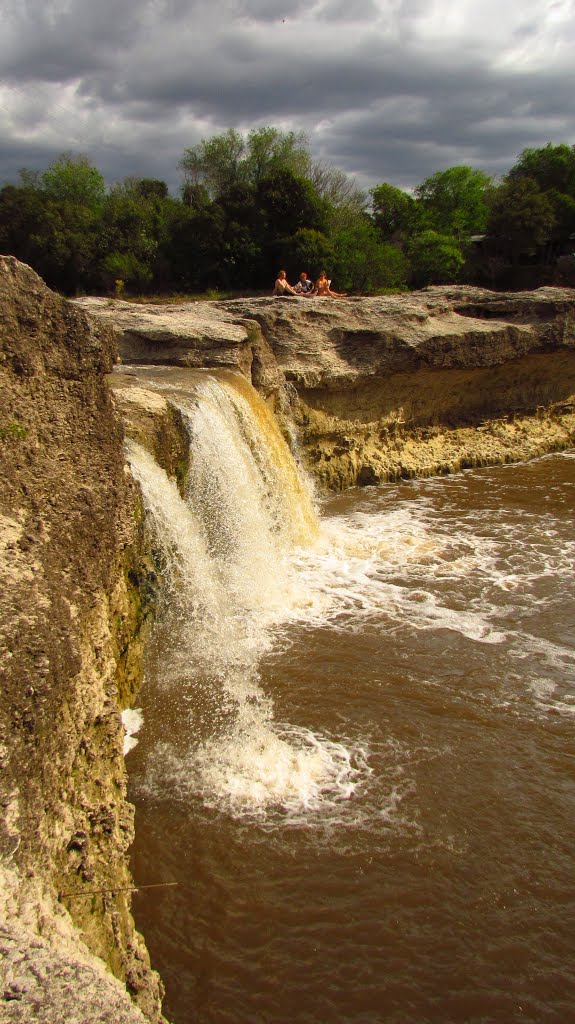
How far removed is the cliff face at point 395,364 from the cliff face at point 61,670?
5221 mm

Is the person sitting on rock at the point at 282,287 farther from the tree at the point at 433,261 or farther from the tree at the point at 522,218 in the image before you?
the tree at the point at 522,218

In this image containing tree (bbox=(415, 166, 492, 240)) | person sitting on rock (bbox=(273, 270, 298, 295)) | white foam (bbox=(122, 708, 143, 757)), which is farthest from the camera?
tree (bbox=(415, 166, 492, 240))

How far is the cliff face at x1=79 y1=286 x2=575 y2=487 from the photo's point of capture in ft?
30.2

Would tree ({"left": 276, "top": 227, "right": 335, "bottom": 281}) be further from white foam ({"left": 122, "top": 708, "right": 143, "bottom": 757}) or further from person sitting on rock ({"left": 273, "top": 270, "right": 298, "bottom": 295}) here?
white foam ({"left": 122, "top": 708, "right": 143, "bottom": 757})

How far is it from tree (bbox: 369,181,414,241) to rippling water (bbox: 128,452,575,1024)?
25876mm

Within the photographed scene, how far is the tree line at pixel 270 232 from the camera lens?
16719 mm

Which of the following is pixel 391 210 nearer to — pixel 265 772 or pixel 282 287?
pixel 282 287

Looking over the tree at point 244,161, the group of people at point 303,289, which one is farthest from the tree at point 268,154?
the group of people at point 303,289

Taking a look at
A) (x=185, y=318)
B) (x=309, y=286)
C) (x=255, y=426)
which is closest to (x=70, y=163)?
(x=309, y=286)

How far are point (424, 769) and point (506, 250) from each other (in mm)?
23880

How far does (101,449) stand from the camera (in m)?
3.64

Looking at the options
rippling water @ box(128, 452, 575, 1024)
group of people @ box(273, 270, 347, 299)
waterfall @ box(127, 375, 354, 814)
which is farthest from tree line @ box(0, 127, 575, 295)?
rippling water @ box(128, 452, 575, 1024)

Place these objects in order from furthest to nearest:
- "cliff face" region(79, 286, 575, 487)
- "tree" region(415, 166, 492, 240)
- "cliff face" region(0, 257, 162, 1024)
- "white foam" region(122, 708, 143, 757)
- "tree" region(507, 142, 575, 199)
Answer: "tree" region(415, 166, 492, 240)
"tree" region(507, 142, 575, 199)
"cliff face" region(79, 286, 575, 487)
"white foam" region(122, 708, 143, 757)
"cliff face" region(0, 257, 162, 1024)

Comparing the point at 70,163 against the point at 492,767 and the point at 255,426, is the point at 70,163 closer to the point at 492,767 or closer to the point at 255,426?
the point at 255,426
